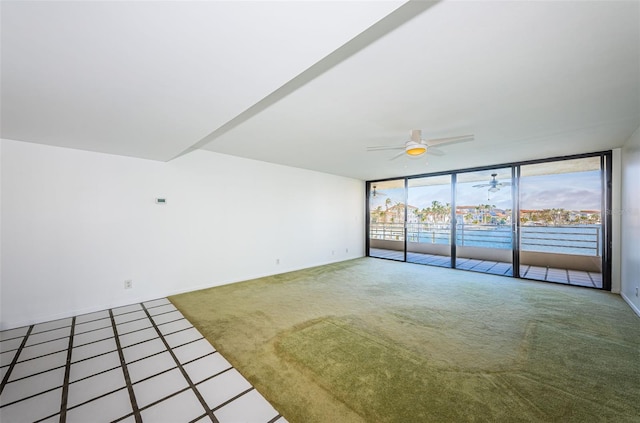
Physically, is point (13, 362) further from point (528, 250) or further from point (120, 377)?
point (528, 250)

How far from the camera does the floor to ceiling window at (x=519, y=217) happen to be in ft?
15.0

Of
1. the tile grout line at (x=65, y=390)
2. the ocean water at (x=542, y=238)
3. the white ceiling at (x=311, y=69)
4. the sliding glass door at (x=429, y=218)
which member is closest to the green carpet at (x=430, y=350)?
the tile grout line at (x=65, y=390)

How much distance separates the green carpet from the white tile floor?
19cm

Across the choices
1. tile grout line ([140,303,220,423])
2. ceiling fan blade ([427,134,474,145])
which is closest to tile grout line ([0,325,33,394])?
tile grout line ([140,303,220,423])

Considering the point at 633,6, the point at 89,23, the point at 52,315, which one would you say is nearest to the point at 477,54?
the point at 633,6

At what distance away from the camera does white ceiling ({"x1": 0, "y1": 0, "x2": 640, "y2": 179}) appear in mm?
1156

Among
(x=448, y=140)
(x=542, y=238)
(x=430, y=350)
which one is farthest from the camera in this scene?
(x=542, y=238)

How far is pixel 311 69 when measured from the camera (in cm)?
188

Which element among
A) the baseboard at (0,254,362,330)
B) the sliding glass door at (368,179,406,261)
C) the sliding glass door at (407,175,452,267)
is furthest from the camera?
the sliding glass door at (368,179,406,261)

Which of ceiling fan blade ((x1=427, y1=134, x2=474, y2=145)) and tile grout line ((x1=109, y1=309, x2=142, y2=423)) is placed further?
ceiling fan blade ((x1=427, y1=134, x2=474, y2=145))

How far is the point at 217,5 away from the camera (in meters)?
1.06

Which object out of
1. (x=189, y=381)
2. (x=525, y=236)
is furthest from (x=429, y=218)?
(x=189, y=381)

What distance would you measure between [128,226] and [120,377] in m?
2.29

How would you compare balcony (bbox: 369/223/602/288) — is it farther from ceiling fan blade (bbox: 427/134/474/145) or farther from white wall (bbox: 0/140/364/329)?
white wall (bbox: 0/140/364/329)
